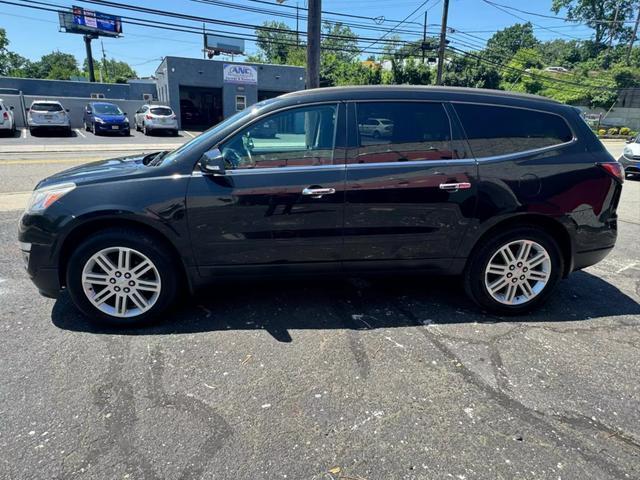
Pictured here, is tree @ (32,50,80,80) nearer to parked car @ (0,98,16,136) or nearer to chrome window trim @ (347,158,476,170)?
parked car @ (0,98,16,136)

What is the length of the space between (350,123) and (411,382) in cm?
195

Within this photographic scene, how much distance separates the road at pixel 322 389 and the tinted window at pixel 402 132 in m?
1.34

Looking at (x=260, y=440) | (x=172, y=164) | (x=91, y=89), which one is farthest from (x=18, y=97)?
(x=260, y=440)

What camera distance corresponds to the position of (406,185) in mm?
3381

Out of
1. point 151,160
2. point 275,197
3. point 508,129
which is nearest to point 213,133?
point 275,197

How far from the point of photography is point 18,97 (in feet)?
83.4

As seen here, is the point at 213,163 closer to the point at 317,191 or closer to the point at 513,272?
the point at 317,191

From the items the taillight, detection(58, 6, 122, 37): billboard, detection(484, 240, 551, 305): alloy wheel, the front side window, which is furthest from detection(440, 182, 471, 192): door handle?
detection(58, 6, 122, 37): billboard

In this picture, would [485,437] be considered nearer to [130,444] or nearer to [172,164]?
[130,444]

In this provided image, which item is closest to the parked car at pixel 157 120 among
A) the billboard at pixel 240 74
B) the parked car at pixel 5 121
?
the billboard at pixel 240 74

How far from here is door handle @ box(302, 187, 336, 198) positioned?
10.8ft

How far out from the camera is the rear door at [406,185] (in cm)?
337

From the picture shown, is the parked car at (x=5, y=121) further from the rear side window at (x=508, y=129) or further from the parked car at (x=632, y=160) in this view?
the parked car at (x=632, y=160)

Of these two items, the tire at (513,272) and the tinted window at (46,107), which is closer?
the tire at (513,272)
